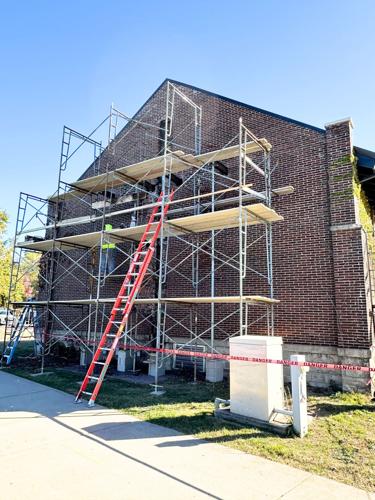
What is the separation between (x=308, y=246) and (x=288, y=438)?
5.18 metres

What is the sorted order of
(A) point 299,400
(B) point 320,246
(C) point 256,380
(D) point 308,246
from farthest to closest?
(D) point 308,246, (B) point 320,246, (C) point 256,380, (A) point 299,400

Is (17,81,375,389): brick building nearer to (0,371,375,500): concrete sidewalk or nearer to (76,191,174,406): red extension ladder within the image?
(76,191,174,406): red extension ladder

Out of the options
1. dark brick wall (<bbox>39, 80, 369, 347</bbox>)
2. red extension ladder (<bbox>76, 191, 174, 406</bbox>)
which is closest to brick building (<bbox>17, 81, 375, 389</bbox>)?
dark brick wall (<bbox>39, 80, 369, 347</bbox>)

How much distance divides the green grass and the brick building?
1351mm

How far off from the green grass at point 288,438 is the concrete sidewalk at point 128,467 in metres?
0.25

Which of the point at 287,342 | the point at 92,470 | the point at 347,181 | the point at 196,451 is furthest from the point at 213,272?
the point at 92,470

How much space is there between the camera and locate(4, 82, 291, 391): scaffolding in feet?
29.1

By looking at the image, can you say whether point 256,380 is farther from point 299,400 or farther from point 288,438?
point 288,438

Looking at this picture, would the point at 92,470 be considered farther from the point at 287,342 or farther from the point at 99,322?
the point at 99,322

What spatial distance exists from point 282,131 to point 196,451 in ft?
27.8

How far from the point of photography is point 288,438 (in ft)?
15.9

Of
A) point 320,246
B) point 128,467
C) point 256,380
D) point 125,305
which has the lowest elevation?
point 128,467

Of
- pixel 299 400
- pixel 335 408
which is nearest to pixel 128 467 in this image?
pixel 299 400

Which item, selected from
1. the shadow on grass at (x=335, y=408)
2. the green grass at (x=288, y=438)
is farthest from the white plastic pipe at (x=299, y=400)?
the shadow on grass at (x=335, y=408)
